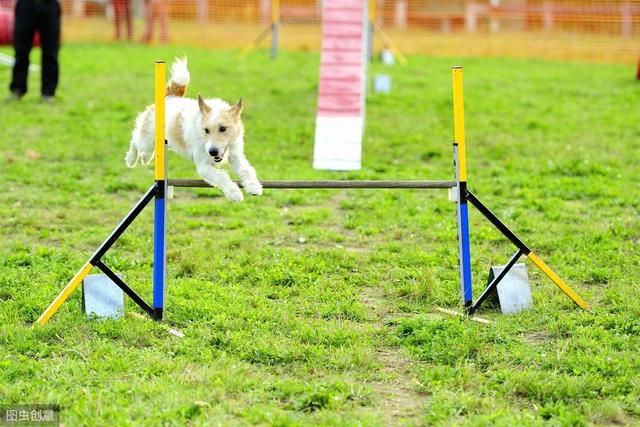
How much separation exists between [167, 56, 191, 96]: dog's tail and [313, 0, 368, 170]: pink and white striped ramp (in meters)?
2.74

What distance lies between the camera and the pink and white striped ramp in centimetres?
920

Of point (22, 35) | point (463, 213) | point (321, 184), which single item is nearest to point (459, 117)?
point (463, 213)

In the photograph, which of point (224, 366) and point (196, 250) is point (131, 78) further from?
point (224, 366)

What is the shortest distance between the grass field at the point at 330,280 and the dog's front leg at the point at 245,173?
29.8 inches

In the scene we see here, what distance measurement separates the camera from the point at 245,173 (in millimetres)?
5875

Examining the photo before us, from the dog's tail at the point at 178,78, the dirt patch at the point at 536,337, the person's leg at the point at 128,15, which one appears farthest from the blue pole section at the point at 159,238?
the person's leg at the point at 128,15

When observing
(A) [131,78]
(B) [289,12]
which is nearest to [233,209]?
(A) [131,78]

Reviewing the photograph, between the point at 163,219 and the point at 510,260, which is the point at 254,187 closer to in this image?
the point at 163,219

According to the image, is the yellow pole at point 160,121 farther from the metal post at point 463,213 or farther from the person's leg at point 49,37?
the person's leg at point 49,37

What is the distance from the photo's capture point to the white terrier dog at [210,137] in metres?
5.59

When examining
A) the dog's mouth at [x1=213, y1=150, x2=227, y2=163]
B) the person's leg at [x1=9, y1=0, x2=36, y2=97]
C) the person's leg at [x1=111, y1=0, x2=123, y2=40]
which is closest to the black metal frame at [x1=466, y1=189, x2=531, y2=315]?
the dog's mouth at [x1=213, y1=150, x2=227, y2=163]

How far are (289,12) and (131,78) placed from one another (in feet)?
41.7

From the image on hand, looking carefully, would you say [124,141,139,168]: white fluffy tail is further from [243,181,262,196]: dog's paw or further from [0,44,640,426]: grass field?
[243,181,262,196]: dog's paw

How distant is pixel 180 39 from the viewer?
2416 cm
